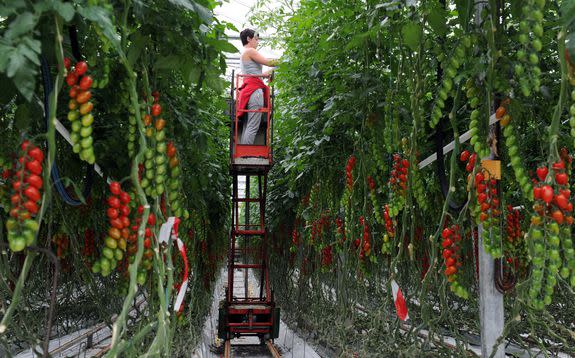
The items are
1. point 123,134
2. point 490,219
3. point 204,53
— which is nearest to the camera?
point 490,219

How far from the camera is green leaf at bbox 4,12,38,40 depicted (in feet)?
3.51

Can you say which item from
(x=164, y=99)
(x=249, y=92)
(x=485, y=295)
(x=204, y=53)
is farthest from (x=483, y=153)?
(x=249, y=92)

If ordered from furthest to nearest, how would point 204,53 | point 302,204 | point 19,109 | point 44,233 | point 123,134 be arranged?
point 302,204 < point 44,233 < point 123,134 < point 204,53 < point 19,109

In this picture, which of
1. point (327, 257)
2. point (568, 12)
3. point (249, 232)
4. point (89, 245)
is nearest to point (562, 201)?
point (568, 12)

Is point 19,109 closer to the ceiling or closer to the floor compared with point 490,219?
closer to the ceiling

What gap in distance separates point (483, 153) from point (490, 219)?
0.21 m

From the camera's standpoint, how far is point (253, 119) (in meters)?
4.97

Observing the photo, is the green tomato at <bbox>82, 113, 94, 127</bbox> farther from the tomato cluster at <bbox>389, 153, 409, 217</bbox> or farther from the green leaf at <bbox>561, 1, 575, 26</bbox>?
the tomato cluster at <bbox>389, 153, 409, 217</bbox>

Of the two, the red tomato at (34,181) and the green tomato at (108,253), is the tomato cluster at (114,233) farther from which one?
the red tomato at (34,181)

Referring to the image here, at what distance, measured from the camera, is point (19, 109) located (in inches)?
59.7

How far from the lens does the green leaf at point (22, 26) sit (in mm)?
1069

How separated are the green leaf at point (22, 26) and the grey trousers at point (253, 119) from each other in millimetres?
Result: 3886

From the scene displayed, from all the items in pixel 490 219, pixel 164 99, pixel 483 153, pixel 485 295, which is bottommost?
pixel 485 295

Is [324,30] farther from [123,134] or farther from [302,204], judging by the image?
[302,204]
